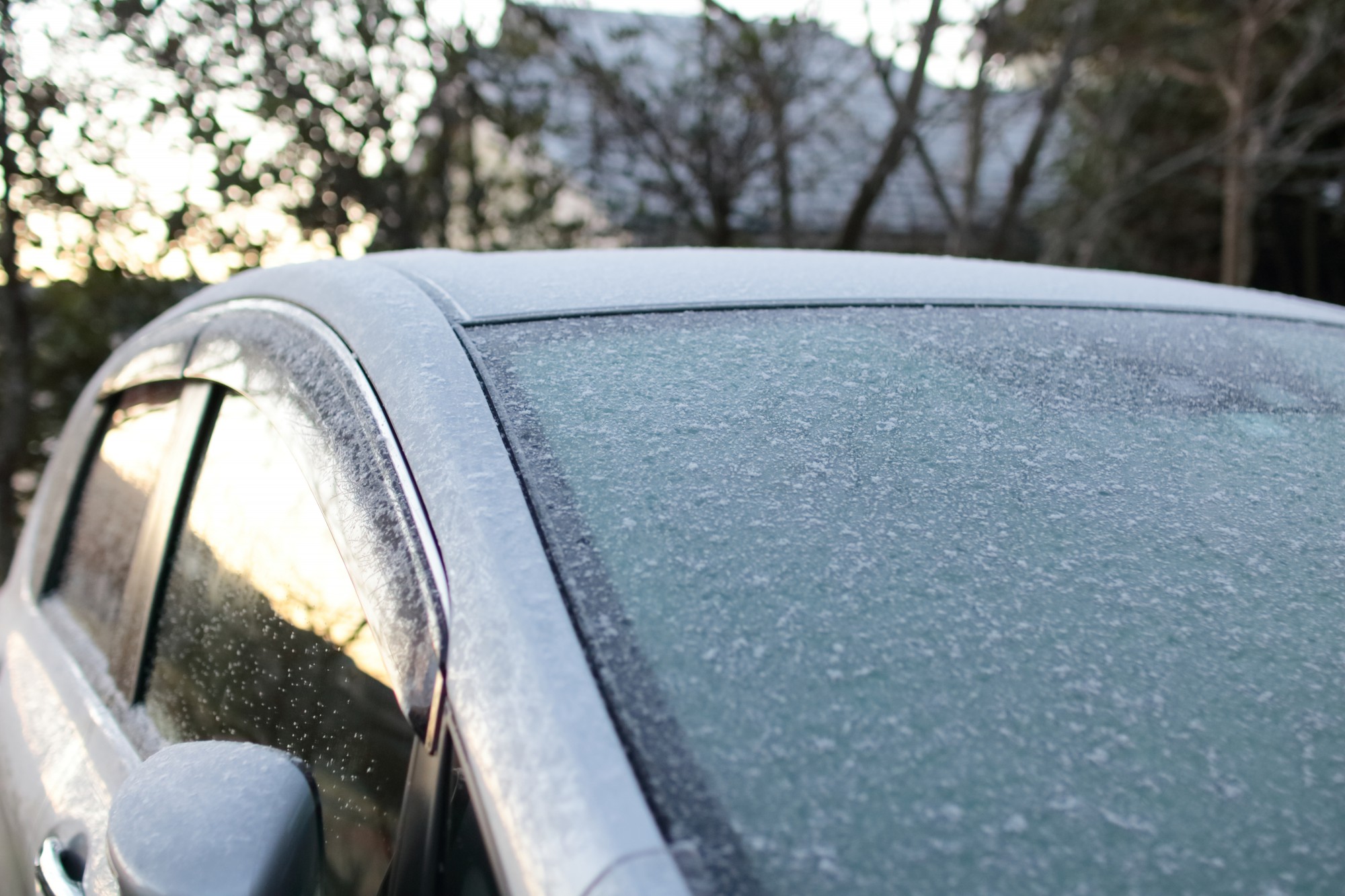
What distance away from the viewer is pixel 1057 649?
34.2 inches

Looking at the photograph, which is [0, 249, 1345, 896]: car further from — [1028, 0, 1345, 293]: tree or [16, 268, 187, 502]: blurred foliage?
[1028, 0, 1345, 293]: tree

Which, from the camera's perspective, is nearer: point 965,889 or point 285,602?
point 965,889

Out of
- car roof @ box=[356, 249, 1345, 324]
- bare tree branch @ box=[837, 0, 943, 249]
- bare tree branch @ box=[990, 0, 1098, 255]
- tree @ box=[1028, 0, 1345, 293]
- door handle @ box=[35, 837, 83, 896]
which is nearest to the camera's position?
door handle @ box=[35, 837, 83, 896]

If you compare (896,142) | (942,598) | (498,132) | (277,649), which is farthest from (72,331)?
(942,598)

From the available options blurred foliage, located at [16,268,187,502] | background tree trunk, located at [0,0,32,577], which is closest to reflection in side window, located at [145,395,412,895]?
background tree trunk, located at [0,0,32,577]

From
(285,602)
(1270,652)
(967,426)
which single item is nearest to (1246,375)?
(967,426)

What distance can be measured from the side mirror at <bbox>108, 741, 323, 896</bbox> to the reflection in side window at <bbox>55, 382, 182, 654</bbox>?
870 millimetres

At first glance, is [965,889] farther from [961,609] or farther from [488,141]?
[488,141]

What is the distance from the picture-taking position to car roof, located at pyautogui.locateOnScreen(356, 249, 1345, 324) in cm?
133

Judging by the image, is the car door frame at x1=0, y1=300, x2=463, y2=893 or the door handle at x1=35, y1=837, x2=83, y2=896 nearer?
the car door frame at x1=0, y1=300, x2=463, y2=893

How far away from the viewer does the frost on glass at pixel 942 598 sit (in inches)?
28.6

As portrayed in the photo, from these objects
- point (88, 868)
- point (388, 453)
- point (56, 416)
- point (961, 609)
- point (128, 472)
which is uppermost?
point (388, 453)

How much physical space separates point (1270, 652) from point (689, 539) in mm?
512

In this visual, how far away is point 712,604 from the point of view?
2.85 feet
